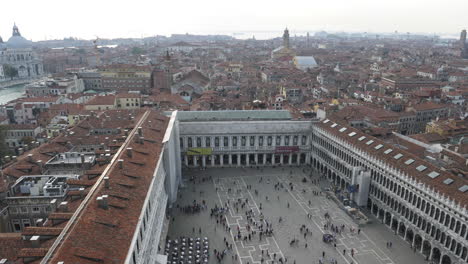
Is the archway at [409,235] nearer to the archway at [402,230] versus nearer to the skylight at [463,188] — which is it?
the archway at [402,230]

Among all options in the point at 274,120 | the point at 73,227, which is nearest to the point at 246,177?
the point at 274,120

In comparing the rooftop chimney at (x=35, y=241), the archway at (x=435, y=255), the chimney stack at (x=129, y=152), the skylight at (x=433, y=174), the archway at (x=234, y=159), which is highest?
the chimney stack at (x=129, y=152)

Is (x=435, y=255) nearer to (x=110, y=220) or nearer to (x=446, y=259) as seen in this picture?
(x=446, y=259)

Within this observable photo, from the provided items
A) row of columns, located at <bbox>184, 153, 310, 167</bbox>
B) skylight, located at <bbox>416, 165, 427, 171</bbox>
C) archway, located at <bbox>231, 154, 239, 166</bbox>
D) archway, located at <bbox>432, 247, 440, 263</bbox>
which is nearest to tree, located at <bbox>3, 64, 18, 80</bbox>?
row of columns, located at <bbox>184, 153, 310, 167</bbox>

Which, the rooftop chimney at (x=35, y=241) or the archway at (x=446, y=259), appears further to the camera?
the archway at (x=446, y=259)

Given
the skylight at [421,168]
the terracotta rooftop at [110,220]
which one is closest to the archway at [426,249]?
the skylight at [421,168]

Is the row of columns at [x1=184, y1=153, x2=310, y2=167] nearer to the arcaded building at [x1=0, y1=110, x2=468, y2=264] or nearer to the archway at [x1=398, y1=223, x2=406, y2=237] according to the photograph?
the arcaded building at [x1=0, y1=110, x2=468, y2=264]

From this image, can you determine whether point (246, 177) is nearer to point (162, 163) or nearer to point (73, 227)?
point (162, 163)
